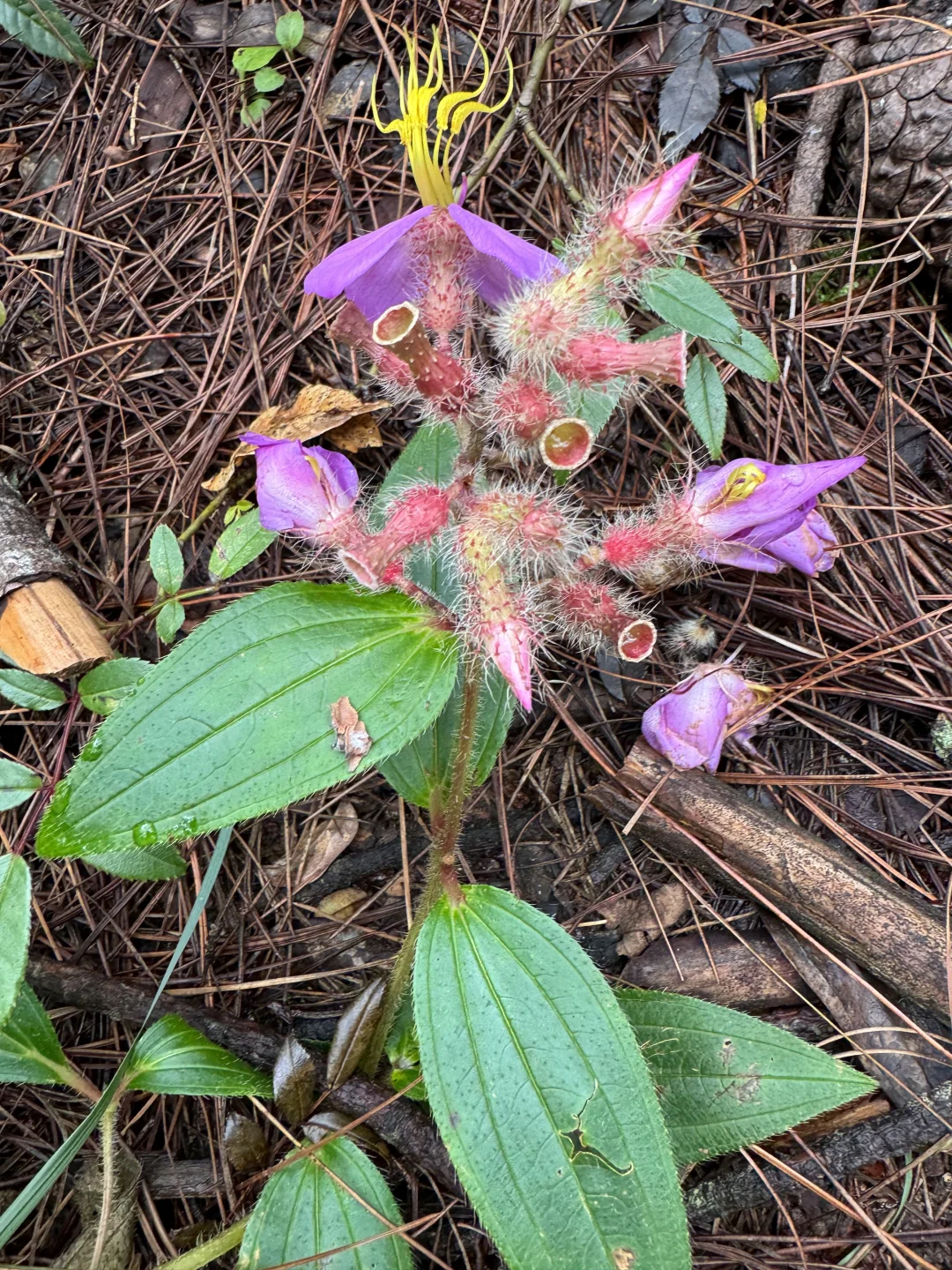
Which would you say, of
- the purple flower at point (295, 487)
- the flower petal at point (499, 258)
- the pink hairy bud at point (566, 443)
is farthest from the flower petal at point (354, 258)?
the pink hairy bud at point (566, 443)

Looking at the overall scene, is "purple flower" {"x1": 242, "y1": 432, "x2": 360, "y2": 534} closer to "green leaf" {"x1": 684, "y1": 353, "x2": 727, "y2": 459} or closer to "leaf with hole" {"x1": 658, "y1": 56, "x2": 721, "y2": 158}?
"green leaf" {"x1": 684, "y1": 353, "x2": 727, "y2": 459}

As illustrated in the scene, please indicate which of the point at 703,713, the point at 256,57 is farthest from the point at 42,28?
the point at 703,713

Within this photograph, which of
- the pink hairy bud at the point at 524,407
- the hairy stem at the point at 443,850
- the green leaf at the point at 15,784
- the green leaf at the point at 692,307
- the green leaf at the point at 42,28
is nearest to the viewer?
the pink hairy bud at the point at 524,407

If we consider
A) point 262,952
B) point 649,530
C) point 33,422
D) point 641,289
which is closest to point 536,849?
point 262,952

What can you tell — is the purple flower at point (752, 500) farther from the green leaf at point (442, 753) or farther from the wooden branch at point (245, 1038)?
the wooden branch at point (245, 1038)

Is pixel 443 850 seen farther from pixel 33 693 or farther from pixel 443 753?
pixel 33 693
